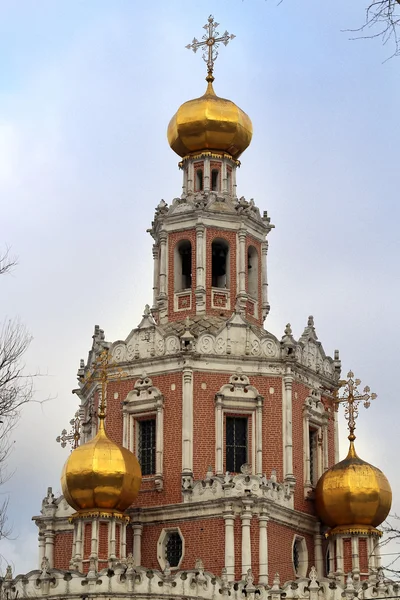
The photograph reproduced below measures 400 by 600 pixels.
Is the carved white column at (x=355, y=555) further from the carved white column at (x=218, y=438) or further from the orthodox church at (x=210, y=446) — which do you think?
the carved white column at (x=218, y=438)

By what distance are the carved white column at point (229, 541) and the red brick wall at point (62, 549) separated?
5.94 metres

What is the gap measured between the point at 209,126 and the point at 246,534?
1380 cm

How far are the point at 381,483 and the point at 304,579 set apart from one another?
13.1ft

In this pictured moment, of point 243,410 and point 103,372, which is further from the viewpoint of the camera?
point 103,372

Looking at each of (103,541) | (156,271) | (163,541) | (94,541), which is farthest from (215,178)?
(94,541)

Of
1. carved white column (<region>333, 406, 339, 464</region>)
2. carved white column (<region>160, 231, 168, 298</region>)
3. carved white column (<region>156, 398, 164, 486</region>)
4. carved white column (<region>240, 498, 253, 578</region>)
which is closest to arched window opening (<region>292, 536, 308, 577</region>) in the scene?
carved white column (<region>240, 498, 253, 578</region>)

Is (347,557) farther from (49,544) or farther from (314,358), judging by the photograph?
(49,544)

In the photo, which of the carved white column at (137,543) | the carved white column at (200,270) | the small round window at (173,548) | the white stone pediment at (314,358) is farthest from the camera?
the carved white column at (200,270)

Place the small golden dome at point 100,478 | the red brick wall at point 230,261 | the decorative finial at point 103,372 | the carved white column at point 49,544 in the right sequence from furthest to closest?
the red brick wall at point 230,261
the carved white column at point 49,544
the decorative finial at point 103,372
the small golden dome at point 100,478

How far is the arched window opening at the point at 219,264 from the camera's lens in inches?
1670

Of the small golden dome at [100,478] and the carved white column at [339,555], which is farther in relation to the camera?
the carved white column at [339,555]

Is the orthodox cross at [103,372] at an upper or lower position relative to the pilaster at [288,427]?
upper

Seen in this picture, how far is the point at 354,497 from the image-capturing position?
38000 millimetres

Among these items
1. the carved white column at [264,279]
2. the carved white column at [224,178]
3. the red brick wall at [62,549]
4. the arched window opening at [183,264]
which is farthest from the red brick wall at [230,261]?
the red brick wall at [62,549]
